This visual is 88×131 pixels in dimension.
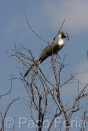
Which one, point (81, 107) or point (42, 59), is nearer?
point (81, 107)

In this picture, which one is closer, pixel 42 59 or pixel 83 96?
pixel 83 96

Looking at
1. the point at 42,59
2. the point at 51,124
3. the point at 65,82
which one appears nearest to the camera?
the point at 51,124

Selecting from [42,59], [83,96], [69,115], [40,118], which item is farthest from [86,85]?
[42,59]

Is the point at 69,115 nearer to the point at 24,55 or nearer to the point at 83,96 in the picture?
the point at 83,96

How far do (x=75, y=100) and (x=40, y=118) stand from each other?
682 mm

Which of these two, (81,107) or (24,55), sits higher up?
(24,55)

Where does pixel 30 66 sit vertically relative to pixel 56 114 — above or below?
above

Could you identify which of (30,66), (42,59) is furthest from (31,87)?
(42,59)

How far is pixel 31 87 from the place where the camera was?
18.9 ft

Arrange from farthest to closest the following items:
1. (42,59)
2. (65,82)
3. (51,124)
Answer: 1. (42,59)
2. (65,82)
3. (51,124)

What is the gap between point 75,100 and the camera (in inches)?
231

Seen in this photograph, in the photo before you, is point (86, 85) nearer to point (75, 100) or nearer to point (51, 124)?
point (75, 100)

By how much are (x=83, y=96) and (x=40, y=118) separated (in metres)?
0.85

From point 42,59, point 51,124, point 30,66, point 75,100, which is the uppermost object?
point 42,59
